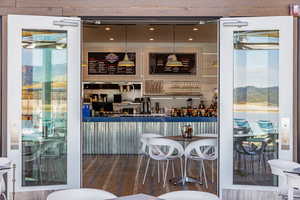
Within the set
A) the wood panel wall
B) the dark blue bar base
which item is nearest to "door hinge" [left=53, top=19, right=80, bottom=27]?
the wood panel wall

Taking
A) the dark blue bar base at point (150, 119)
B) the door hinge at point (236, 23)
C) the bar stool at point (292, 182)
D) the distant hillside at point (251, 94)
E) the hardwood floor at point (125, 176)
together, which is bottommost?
the hardwood floor at point (125, 176)

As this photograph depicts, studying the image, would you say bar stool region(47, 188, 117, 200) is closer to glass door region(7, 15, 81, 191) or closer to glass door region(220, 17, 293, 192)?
glass door region(7, 15, 81, 191)

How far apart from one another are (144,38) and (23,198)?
6835 millimetres

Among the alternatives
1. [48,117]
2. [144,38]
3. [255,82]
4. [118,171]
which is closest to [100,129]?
[118,171]

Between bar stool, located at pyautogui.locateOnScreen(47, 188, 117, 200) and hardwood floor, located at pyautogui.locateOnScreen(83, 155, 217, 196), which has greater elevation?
bar stool, located at pyautogui.locateOnScreen(47, 188, 117, 200)

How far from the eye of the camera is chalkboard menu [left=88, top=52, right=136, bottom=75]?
1162 cm

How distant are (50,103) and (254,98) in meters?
2.62

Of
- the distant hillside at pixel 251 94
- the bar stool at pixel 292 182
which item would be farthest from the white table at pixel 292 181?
the distant hillside at pixel 251 94

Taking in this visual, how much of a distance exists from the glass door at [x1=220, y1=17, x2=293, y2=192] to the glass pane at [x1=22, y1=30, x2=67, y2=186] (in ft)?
6.72

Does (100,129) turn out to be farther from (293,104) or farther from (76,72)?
(293,104)

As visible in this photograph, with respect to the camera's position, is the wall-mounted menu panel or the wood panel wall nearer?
the wood panel wall

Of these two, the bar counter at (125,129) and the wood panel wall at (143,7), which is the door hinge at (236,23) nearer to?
the wood panel wall at (143,7)

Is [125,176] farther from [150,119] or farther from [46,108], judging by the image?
[46,108]

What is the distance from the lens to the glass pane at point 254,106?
5164 millimetres
